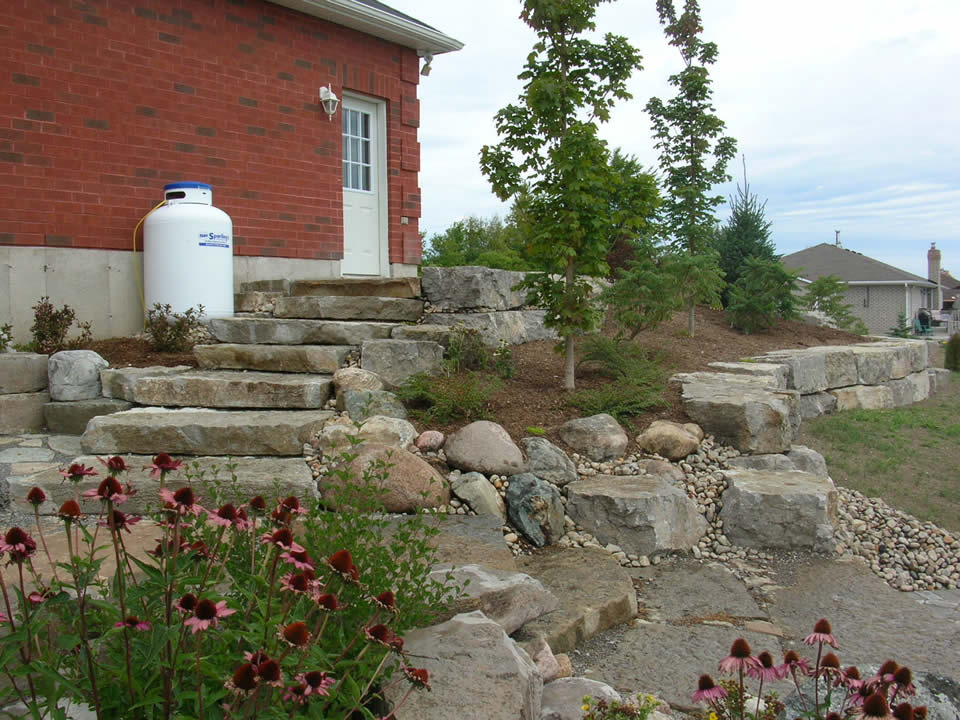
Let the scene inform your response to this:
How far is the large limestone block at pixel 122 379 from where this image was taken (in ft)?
16.7

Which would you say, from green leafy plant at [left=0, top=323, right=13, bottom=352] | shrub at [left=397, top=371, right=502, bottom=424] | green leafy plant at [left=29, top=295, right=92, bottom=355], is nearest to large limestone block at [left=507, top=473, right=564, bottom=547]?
shrub at [left=397, top=371, right=502, bottom=424]

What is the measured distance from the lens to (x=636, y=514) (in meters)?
4.30

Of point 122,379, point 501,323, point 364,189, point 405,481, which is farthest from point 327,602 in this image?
point 364,189

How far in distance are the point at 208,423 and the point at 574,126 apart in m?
3.21

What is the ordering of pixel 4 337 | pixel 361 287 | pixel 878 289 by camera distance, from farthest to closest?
pixel 878 289
pixel 361 287
pixel 4 337

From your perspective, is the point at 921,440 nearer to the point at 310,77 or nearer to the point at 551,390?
the point at 551,390

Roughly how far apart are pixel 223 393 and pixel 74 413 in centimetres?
100

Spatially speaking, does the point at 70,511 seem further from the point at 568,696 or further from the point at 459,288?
the point at 459,288

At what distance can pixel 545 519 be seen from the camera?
4.29 metres

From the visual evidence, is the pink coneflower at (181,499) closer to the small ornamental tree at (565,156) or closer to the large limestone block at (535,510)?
the large limestone block at (535,510)

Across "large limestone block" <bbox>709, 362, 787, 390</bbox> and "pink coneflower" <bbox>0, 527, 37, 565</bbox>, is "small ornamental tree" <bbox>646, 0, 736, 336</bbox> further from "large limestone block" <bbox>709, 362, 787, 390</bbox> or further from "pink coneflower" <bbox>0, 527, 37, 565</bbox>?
"pink coneflower" <bbox>0, 527, 37, 565</bbox>

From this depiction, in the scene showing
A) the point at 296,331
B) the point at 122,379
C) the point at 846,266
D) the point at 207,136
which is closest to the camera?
the point at 122,379

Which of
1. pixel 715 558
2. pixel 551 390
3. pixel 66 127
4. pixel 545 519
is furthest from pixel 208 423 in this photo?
pixel 66 127

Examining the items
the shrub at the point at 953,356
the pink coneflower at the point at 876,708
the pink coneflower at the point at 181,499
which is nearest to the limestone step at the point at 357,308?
the pink coneflower at the point at 181,499
